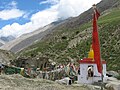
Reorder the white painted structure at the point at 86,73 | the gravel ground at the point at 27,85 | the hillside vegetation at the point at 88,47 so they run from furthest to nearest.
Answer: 1. the hillside vegetation at the point at 88,47
2. the white painted structure at the point at 86,73
3. the gravel ground at the point at 27,85

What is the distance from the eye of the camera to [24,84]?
28406 millimetres

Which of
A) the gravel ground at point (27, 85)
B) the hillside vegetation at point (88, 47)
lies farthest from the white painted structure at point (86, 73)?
the hillside vegetation at point (88, 47)

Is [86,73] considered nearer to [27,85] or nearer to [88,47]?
[27,85]

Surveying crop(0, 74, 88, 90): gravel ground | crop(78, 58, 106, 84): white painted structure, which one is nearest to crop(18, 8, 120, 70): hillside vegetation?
crop(78, 58, 106, 84): white painted structure

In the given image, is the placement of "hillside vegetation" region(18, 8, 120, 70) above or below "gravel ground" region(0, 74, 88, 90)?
above

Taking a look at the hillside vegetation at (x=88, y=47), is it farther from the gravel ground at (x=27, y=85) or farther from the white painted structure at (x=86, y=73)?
the gravel ground at (x=27, y=85)

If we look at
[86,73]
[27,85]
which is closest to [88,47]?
[86,73]

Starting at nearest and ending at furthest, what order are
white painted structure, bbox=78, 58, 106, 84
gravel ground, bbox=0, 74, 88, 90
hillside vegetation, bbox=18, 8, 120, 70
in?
1. gravel ground, bbox=0, 74, 88, 90
2. white painted structure, bbox=78, 58, 106, 84
3. hillside vegetation, bbox=18, 8, 120, 70

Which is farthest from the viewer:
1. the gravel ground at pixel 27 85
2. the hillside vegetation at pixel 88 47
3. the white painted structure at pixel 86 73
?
the hillside vegetation at pixel 88 47

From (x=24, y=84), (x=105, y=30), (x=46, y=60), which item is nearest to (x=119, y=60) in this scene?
(x=46, y=60)

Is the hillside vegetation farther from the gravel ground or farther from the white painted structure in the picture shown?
the gravel ground

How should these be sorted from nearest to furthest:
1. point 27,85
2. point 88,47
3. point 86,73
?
point 27,85 < point 86,73 < point 88,47

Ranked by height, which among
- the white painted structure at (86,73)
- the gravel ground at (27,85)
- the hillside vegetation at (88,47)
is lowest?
the gravel ground at (27,85)

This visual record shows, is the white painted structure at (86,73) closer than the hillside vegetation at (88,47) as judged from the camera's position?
Yes
